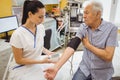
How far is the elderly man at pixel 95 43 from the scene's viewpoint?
1357 millimetres

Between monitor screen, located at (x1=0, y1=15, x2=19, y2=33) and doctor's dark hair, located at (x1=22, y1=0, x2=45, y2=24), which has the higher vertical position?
doctor's dark hair, located at (x1=22, y1=0, x2=45, y2=24)

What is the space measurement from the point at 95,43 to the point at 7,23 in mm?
1639

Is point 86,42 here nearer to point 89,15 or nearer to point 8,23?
point 89,15

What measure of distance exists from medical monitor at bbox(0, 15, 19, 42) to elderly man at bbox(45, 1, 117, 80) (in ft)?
4.74

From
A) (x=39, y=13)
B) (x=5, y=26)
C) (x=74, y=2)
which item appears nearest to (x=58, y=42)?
(x=74, y=2)

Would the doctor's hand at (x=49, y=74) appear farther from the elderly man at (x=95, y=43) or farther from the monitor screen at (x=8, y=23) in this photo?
the monitor screen at (x=8, y=23)

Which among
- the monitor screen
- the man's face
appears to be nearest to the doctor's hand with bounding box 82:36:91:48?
the man's face

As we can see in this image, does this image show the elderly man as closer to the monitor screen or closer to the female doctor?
the female doctor

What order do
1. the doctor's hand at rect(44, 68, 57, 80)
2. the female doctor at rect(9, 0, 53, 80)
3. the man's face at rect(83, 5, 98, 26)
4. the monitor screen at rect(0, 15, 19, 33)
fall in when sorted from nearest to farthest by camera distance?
the doctor's hand at rect(44, 68, 57, 80), the man's face at rect(83, 5, 98, 26), the female doctor at rect(9, 0, 53, 80), the monitor screen at rect(0, 15, 19, 33)

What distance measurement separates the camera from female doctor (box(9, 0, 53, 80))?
1525 mm

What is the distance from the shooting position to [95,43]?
146 cm

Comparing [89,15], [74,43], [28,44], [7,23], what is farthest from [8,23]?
[89,15]

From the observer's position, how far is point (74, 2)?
11.5ft

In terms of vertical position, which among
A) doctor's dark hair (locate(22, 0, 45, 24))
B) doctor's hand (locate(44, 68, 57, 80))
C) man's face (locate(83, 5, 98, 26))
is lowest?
doctor's hand (locate(44, 68, 57, 80))
